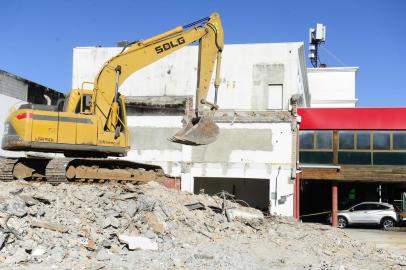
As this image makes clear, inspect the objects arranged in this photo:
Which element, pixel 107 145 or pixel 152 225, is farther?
pixel 107 145

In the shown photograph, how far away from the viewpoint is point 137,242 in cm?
1227

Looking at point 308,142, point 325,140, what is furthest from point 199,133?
point 325,140

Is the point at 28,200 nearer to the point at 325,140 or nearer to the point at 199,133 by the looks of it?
the point at 199,133

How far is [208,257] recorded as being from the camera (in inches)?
468

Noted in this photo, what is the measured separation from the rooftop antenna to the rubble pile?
37245mm

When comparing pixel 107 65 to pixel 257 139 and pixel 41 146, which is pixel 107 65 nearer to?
pixel 41 146

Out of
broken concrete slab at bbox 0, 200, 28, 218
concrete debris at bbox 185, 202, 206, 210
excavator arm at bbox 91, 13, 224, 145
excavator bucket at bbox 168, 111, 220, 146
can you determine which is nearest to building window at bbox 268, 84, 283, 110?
excavator arm at bbox 91, 13, 224, 145

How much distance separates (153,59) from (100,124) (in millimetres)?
3078

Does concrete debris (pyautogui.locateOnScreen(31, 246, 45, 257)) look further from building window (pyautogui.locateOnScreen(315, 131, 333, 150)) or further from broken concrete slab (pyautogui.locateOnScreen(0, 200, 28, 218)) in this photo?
building window (pyautogui.locateOnScreen(315, 131, 333, 150))

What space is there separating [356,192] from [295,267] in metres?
26.2

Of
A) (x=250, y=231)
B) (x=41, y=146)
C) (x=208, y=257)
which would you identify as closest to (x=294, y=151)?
(x=250, y=231)

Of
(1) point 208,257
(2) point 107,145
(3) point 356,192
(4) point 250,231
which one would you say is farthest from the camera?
(3) point 356,192

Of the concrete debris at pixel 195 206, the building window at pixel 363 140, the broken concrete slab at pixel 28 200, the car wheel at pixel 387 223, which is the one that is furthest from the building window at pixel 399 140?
the broken concrete slab at pixel 28 200

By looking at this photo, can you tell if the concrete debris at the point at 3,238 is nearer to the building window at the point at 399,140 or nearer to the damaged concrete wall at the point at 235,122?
the damaged concrete wall at the point at 235,122
